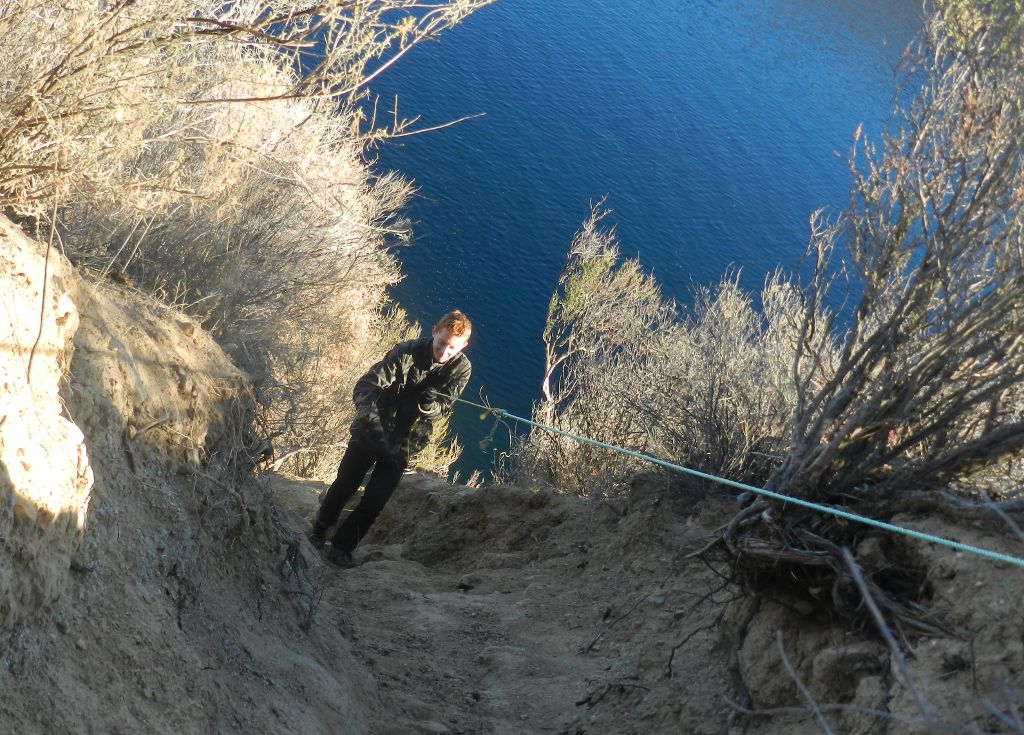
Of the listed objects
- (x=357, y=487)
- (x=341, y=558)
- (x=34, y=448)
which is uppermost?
(x=34, y=448)

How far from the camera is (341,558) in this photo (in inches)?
259

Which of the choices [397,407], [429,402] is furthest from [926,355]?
[397,407]

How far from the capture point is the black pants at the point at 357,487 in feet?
20.9

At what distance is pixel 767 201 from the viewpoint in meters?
36.2

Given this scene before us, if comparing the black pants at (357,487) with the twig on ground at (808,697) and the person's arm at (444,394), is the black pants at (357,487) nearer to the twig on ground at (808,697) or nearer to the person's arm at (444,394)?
the person's arm at (444,394)

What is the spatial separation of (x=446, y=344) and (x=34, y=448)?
123 inches

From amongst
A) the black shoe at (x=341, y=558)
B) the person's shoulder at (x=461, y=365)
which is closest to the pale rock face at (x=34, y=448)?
the person's shoulder at (x=461, y=365)

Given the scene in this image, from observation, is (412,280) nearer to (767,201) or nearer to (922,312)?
(767,201)

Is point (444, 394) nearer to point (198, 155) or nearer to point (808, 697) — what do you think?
point (808, 697)

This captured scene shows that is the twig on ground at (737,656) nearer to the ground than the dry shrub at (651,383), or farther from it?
farther from it

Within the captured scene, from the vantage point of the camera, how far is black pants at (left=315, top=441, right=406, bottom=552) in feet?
20.9

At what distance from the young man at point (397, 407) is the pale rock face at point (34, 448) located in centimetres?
249

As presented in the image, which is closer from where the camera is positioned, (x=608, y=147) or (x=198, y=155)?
(x=198, y=155)

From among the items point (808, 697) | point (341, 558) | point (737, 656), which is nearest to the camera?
point (808, 697)
